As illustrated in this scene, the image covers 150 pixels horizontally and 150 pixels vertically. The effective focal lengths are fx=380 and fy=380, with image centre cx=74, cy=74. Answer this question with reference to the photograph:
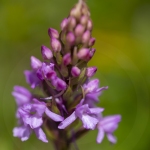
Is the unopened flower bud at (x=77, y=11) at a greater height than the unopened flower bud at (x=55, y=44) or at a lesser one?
greater

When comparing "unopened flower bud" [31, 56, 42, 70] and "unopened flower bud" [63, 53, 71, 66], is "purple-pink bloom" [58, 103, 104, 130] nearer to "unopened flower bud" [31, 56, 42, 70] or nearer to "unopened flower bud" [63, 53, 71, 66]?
"unopened flower bud" [63, 53, 71, 66]

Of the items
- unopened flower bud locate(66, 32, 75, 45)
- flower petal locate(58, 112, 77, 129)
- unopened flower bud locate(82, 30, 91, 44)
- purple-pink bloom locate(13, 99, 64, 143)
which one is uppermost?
unopened flower bud locate(66, 32, 75, 45)

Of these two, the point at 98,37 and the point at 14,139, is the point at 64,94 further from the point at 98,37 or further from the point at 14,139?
the point at 98,37

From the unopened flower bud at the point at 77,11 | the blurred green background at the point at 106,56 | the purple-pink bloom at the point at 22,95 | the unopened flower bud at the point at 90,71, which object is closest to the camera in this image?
the unopened flower bud at the point at 77,11

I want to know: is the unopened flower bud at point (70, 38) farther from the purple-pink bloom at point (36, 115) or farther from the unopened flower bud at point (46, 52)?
the purple-pink bloom at point (36, 115)

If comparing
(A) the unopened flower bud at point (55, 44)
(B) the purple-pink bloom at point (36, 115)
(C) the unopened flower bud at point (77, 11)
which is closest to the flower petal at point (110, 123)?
(B) the purple-pink bloom at point (36, 115)

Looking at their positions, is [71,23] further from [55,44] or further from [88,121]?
[88,121]

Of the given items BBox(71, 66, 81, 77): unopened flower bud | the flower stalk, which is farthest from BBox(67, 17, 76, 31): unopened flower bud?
BBox(71, 66, 81, 77): unopened flower bud

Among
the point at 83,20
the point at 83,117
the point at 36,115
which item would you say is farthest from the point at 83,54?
the point at 36,115
